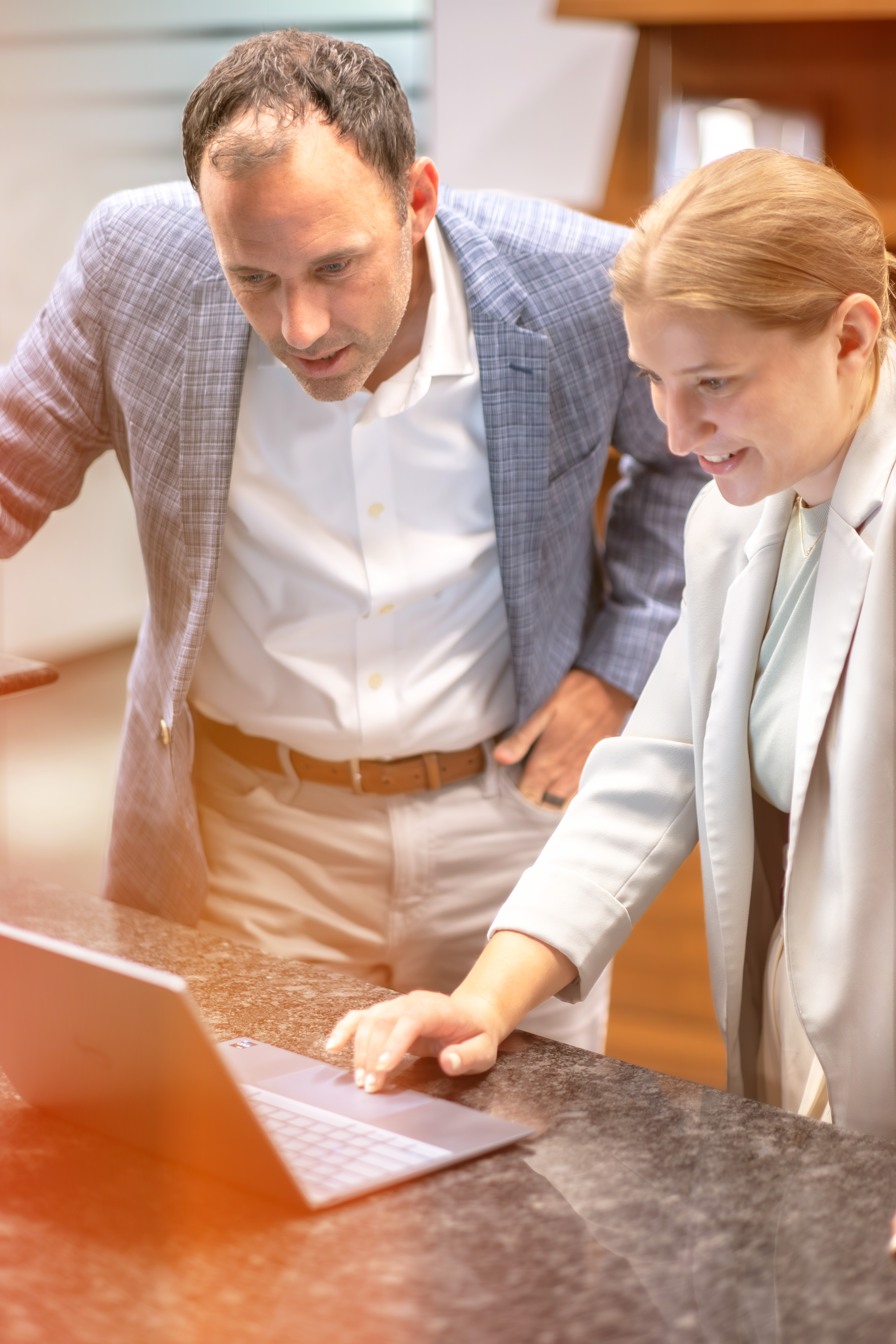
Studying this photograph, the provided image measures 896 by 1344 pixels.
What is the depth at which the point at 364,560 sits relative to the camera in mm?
1606

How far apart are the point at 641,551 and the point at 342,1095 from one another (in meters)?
0.96

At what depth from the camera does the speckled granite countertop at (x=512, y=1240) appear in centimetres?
74

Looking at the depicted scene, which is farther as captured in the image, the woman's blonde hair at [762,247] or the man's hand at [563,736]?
the man's hand at [563,736]

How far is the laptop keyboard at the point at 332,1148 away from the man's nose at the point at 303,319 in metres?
0.68

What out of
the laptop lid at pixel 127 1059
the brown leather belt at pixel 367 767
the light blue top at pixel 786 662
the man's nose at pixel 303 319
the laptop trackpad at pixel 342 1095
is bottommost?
the brown leather belt at pixel 367 767

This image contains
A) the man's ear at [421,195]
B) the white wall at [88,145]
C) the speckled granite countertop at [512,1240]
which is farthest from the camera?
the white wall at [88,145]

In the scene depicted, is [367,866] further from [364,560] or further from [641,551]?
[641,551]

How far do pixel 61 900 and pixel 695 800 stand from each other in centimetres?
63

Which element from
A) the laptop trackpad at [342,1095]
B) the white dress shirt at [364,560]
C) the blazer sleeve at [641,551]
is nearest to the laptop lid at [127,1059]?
the laptop trackpad at [342,1095]

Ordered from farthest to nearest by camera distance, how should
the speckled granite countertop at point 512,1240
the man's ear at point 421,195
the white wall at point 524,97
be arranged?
1. the white wall at point 524,97
2. the man's ear at point 421,195
3. the speckled granite countertop at point 512,1240

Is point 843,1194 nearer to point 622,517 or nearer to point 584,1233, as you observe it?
point 584,1233

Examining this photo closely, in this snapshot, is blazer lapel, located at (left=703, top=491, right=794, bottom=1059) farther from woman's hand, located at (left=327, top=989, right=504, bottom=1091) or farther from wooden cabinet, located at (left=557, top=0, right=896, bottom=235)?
wooden cabinet, located at (left=557, top=0, right=896, bottom=235)

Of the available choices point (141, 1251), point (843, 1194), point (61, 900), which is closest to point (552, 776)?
point (61, 900)

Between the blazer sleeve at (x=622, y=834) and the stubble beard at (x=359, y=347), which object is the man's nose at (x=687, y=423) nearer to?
the blazer sleeve at (x=622, y=834)
